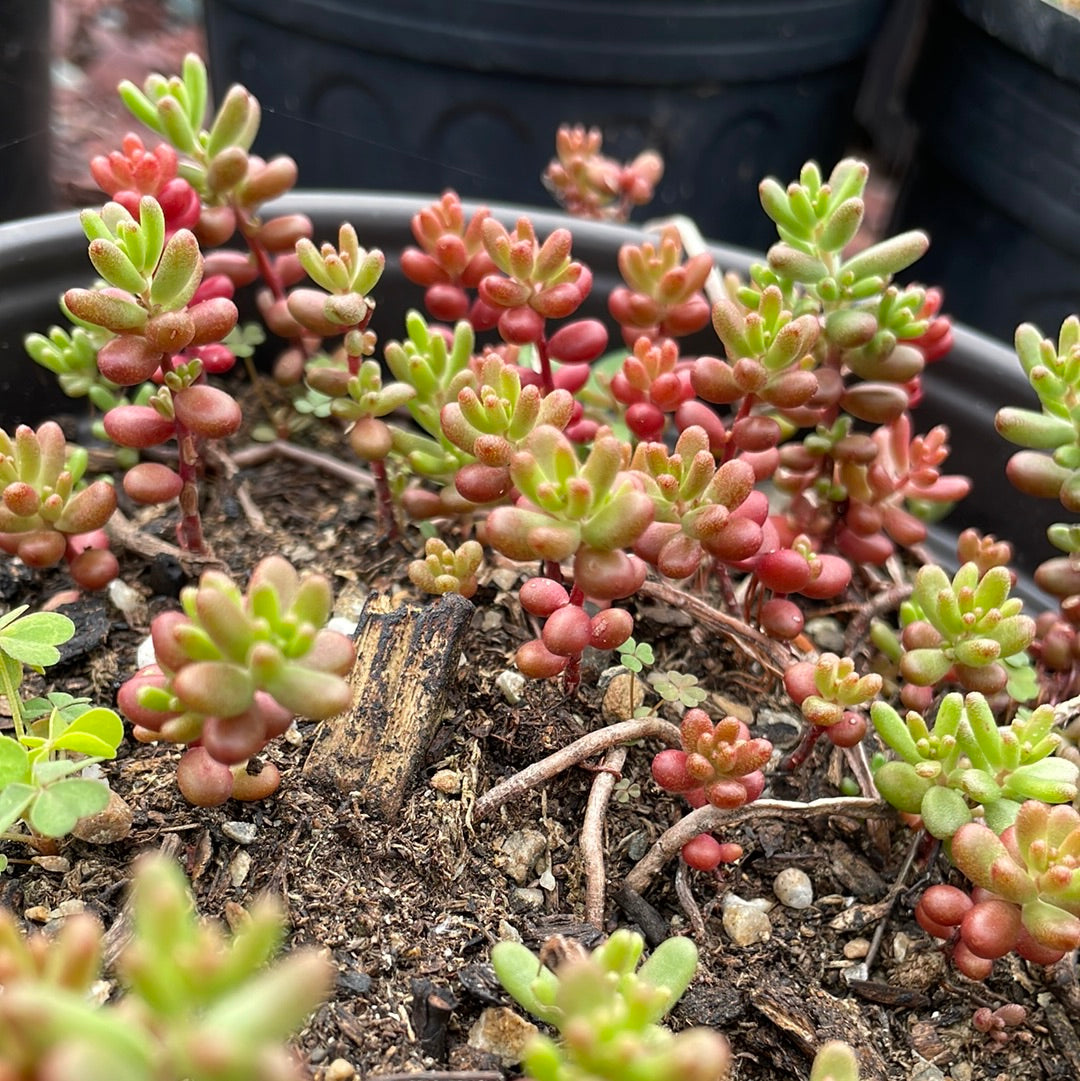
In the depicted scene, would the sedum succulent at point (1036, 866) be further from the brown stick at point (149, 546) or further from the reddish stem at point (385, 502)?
the brown stick at point (149, 546)

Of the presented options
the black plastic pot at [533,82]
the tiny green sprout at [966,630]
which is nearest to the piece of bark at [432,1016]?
the tiny green sprout at [966,630]

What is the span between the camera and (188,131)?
1389 mm

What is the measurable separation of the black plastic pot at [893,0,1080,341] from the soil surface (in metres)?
1.42

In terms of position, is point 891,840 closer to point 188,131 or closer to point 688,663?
point 688,663

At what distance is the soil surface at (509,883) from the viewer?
1024 mm

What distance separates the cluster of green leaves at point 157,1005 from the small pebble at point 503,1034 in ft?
1.39

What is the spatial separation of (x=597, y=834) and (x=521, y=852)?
0.25 feet

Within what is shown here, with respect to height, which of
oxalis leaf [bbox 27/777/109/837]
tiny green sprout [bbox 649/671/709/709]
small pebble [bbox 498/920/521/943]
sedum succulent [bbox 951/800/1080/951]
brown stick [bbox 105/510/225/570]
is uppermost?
sedum succulent [bbox 951/800/1080/951]

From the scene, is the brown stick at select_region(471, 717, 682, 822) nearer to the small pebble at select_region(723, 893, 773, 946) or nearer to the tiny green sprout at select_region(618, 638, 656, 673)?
the tiny green sprout at select_region(618, 638, 656, 673)

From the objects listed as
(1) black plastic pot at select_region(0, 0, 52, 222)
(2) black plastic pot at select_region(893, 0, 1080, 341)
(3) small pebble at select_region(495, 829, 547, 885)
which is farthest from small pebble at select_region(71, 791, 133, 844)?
(2) black plastic pot at select_region(893, 0, 1080, 341)

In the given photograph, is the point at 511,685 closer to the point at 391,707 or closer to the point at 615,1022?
the point at 391,707

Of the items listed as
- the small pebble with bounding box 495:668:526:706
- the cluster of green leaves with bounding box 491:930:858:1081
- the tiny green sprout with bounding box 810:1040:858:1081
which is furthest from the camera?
the small pebble with bounding box 495:668:526:706

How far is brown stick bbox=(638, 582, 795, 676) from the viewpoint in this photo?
4.37ft

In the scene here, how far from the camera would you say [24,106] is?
243 cm
